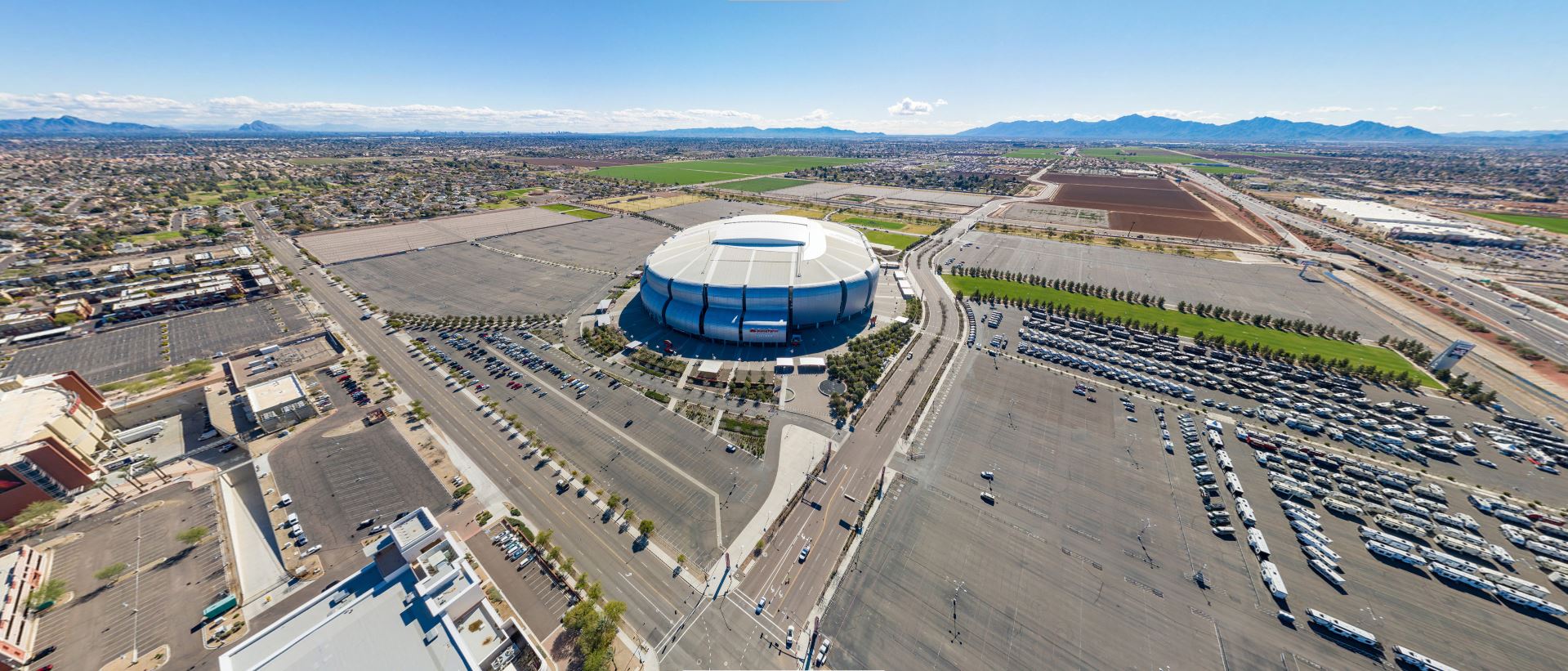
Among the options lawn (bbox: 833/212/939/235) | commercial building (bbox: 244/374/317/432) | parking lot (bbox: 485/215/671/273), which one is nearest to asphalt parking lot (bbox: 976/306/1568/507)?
lawn (bbox: 833/212/939/235)

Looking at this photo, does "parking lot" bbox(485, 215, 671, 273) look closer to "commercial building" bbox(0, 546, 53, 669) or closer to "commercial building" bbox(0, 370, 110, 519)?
"commercial building" bbox(0, 370, 110, 519)

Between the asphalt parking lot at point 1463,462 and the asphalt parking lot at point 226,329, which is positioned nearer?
the asphalt parking lot at point 1463,462

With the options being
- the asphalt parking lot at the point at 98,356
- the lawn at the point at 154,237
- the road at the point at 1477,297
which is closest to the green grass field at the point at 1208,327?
the road at the point at 1477,297

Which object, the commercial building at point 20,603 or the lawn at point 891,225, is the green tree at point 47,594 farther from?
the lawn at point 891,225

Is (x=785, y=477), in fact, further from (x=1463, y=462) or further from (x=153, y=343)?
(x=153, y=343)

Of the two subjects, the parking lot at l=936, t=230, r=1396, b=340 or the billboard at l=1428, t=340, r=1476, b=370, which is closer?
the billboard at l=1428, t=340, r=1476, b=370

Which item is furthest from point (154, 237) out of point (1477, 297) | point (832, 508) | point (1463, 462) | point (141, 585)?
point (1477, 297)
